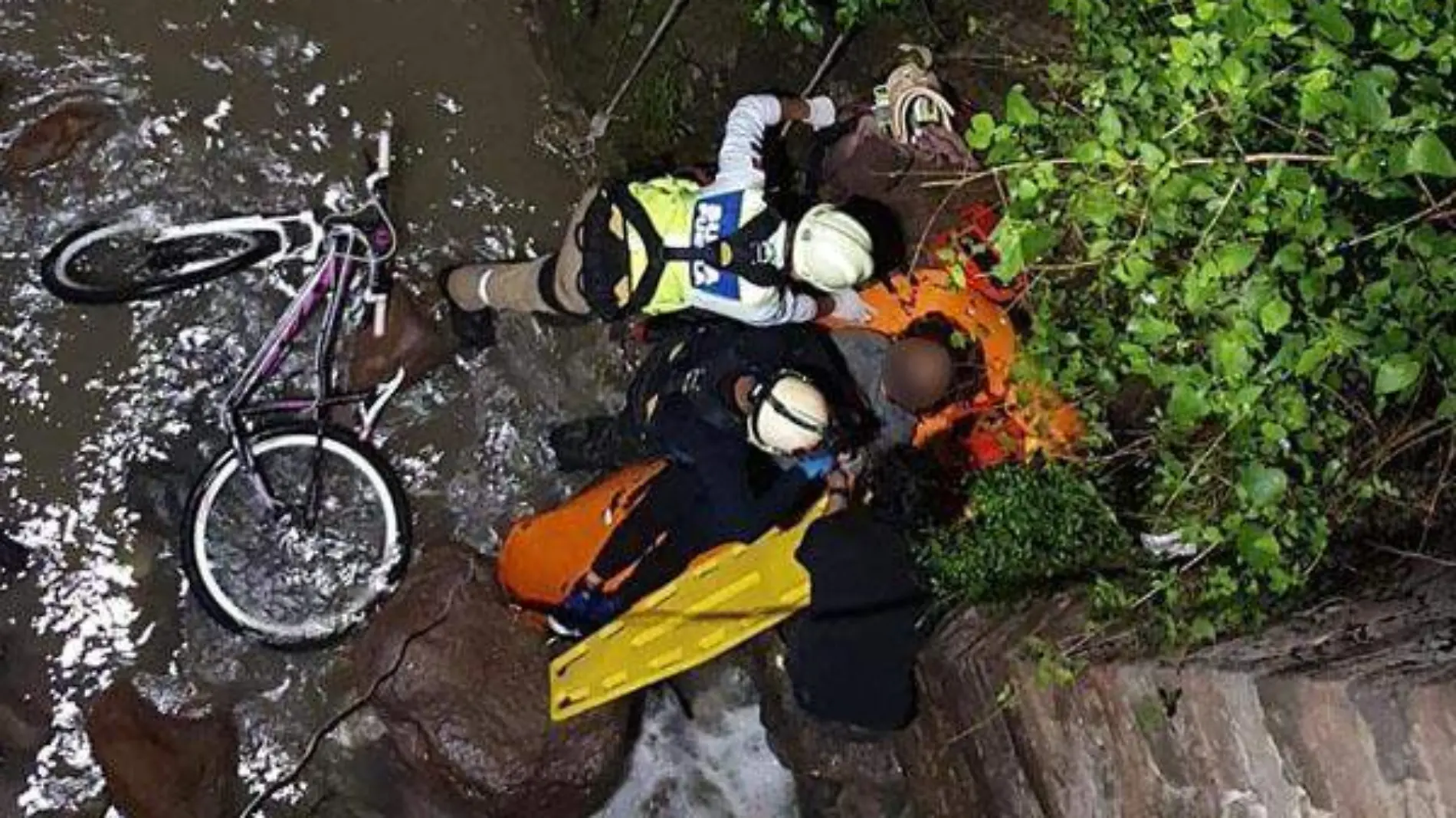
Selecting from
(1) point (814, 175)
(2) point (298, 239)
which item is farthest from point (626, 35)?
(2) point (298, 239)

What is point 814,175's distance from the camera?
586cm

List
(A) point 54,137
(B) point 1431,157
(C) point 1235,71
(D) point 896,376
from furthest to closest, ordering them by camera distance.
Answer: (A) point 54,137
(D) point 896,376
(C) point 1235,71
(B) point 1431,157

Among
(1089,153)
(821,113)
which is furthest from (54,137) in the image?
(1089,153)

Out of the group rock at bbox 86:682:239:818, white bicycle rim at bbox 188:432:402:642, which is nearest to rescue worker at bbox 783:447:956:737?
white bicycle rim at bbox 188:432:402:642

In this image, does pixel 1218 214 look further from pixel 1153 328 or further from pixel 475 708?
pixel 475 708

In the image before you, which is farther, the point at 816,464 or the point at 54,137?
the point at 54,137

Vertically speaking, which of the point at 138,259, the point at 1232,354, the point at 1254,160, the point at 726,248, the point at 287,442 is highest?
the point at 1254,160

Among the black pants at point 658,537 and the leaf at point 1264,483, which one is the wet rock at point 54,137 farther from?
the leaf at point 1264,483

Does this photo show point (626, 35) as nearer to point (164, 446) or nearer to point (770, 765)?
point (164, 446)

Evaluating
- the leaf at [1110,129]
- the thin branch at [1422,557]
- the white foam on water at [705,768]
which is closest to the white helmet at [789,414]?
the leaf at [1110,129]

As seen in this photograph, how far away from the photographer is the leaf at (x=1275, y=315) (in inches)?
125

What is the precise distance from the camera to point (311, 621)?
6.17 metres

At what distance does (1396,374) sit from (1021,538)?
2.14m

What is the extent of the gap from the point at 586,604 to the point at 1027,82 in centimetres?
303
